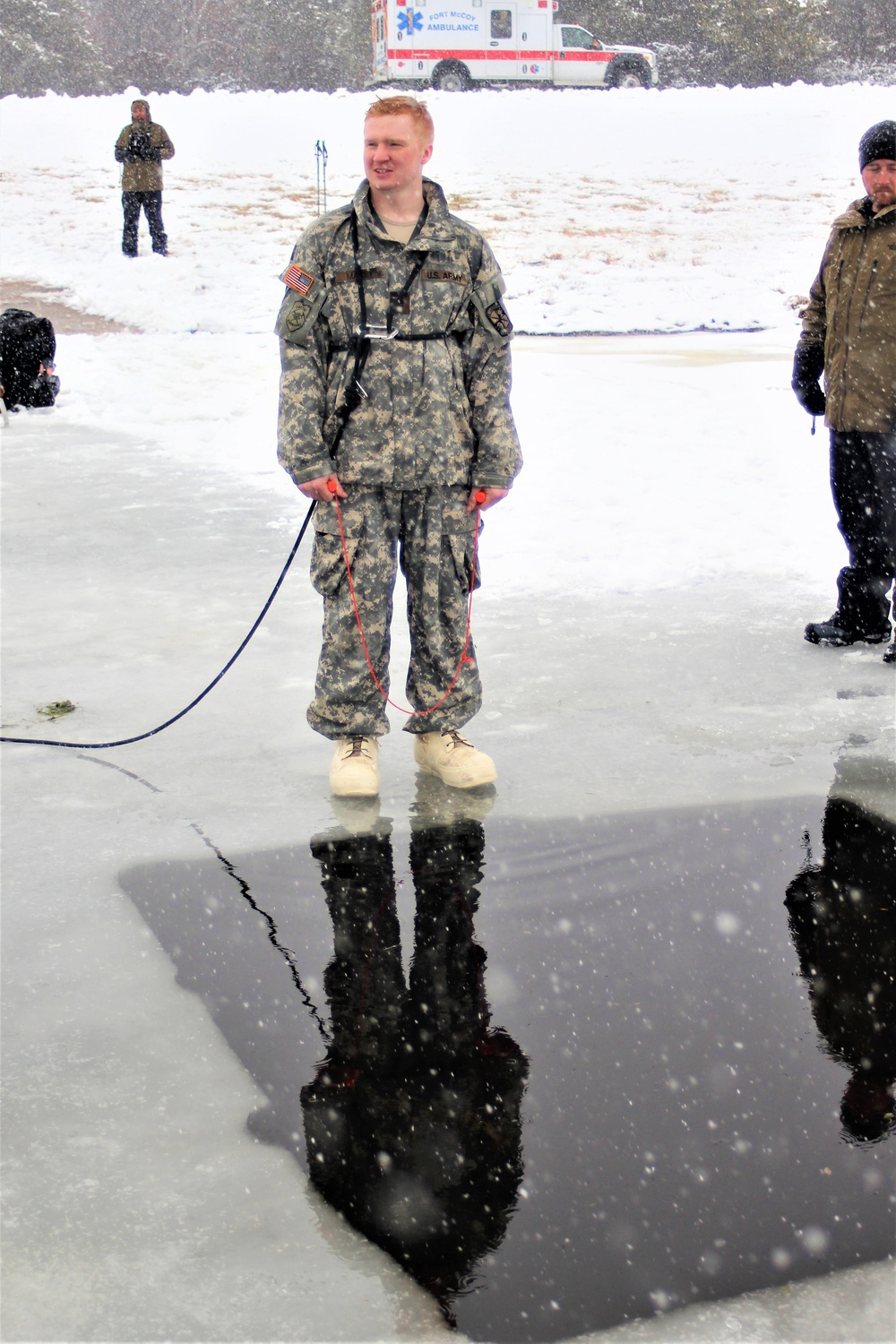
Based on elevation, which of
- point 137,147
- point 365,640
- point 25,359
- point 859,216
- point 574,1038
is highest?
point 137,147

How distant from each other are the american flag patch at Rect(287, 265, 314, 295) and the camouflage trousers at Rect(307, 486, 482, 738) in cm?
53

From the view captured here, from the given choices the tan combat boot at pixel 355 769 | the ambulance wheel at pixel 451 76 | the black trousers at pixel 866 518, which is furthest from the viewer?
the ambulance wheel at pixel 451 76

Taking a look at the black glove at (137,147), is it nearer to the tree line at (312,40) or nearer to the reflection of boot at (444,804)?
the reflection of boot at (444,804)

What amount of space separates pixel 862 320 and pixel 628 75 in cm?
3112

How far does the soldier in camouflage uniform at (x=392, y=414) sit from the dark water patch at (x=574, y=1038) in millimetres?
480

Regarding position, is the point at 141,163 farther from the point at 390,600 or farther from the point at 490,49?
the point at 490,49

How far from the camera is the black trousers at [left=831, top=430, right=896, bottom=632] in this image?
4867 mm

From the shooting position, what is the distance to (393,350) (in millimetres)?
3535

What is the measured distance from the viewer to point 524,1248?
2.10m

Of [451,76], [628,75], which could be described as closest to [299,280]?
[451,76]

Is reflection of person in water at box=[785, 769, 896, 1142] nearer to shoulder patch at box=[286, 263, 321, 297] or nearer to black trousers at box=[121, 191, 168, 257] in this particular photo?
shoulder patch at box=[286, 263, 321, 297]

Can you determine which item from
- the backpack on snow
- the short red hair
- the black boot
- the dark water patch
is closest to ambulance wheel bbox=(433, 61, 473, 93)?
the backpack on snow

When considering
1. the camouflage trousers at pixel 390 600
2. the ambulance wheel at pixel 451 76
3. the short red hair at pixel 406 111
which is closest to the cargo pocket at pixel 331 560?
the camouflage trousers at pixel 390 600

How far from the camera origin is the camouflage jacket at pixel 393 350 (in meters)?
3.48
